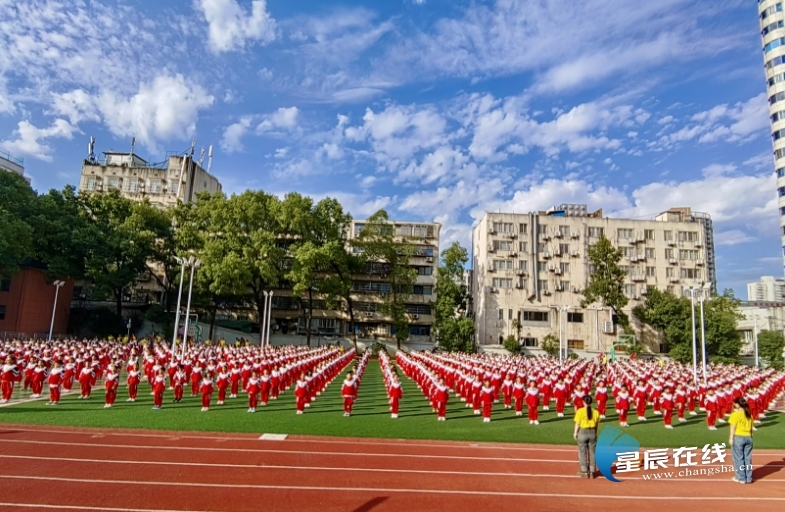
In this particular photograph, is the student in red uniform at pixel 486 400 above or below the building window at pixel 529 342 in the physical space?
below

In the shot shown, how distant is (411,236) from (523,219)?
10493mm

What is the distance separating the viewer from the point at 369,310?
47.3m

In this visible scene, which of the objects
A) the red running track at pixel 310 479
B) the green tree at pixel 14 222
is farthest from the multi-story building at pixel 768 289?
the green tree at pixel 14 222

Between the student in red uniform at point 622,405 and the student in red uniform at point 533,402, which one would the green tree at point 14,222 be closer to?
the student in red uniform at point 533,402

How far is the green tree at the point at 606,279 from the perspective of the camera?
42375mm

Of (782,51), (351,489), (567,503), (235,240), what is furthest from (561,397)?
(782,51)

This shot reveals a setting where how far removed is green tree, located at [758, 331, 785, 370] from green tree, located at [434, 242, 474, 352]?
72.9ft

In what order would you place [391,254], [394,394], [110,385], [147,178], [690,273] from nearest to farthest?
[110,385] < [394,394] < [391,254] < [690,273] < [147,178]

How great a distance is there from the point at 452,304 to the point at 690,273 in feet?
75.0

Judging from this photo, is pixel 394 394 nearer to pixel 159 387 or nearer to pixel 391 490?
pixel 159 387

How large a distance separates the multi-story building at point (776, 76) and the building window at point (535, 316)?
2104 cm

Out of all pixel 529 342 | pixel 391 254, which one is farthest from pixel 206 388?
pixel 529 342

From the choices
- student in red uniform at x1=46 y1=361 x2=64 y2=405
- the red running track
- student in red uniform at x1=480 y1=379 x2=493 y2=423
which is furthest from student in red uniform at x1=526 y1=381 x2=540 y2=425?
student in red uniform at x1=46 y1=361 x2=64 y2=405

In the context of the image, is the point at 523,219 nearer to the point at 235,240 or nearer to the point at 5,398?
the point at 235,240
